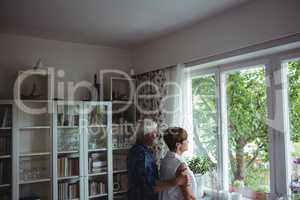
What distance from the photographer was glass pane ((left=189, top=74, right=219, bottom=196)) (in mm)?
3359

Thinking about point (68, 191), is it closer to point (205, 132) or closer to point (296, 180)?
point (205, 132)

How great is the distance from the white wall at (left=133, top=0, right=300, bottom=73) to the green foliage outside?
0.37 meters

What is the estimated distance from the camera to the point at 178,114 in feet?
12.1

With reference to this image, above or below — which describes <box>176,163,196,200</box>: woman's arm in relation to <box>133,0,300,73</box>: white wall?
below

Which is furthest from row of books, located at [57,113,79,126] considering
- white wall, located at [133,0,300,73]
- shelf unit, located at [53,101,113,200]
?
white wall, located at [133,0,300,73]

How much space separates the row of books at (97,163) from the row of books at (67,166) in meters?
0.19

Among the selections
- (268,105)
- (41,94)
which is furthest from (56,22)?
(268,105)

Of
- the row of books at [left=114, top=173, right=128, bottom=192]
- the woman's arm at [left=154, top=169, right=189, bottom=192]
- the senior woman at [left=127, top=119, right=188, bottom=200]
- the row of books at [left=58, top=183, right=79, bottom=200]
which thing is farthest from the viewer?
the row of books at [left=114, top=173, right=128, bottom=192]

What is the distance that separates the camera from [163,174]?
233 centimetres

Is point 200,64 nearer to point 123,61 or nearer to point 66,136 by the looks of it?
point 123,61

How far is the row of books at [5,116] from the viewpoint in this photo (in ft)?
10.9

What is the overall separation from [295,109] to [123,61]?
2602mm

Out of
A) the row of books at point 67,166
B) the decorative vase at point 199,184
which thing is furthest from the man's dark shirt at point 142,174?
the row of books at point 67,166

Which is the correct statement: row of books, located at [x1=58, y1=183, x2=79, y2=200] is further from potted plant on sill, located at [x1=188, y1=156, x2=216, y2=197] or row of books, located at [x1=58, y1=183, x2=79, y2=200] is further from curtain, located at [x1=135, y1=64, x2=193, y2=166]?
potted plant on sill, located at [x1=188, y1=156, x2=216, y2=197]
